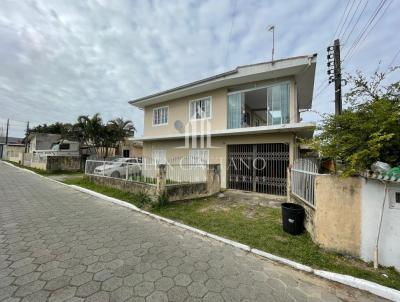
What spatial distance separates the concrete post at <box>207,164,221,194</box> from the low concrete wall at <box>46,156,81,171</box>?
16333 millimetres

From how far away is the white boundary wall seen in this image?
365 centimetres

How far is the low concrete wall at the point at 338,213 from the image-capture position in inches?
160

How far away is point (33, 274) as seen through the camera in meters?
3.17

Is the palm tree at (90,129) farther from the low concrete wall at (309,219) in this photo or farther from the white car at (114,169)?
the low concrete wall at (309,219)

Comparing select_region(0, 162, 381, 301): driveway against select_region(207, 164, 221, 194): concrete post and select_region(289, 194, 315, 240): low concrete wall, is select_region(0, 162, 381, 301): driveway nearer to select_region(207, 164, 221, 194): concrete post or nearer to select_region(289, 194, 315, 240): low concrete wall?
select_region(289, 194, 315, 240): low concrete wall

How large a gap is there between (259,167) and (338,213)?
6993 millimetres

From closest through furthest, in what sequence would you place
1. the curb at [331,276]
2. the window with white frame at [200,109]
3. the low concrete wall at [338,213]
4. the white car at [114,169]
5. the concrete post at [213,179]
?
the curb at [331,276] → the low concrete wall at [338,213] → the concrete post at [213,179] → the white car at [114,169] → the window with white frame at [200,109]

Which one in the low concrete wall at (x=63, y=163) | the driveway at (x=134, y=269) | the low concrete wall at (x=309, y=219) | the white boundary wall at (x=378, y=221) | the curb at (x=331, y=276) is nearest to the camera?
the driveway at (x=134, y=269)

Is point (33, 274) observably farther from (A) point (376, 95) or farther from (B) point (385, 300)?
(A) point (376, 95)

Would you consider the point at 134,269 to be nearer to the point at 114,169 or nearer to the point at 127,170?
the point at 127,170

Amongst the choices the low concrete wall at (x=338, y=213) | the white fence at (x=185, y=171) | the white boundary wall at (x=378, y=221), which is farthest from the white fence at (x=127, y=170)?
the white boundary wall at (x=378, y=221)

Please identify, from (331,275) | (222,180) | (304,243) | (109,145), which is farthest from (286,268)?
(109,145)

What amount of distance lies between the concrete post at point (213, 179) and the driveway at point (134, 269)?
15.3ft

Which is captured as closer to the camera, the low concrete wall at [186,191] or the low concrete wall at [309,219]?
the low concrete wall at [309,219]
